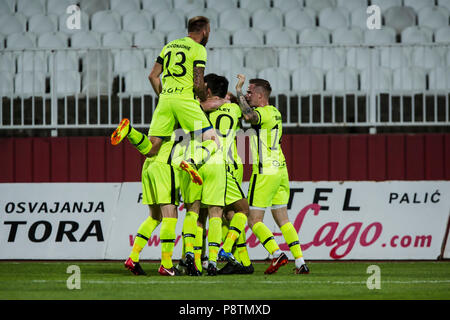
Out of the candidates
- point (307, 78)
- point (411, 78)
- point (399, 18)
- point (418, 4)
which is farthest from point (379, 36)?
point (307, 78)

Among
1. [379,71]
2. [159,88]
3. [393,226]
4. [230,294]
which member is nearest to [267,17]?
[379,71]

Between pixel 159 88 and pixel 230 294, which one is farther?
pixel 159 88

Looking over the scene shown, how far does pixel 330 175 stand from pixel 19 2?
21.4ft

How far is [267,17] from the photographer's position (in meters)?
15.5

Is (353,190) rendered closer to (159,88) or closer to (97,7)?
(159,88)

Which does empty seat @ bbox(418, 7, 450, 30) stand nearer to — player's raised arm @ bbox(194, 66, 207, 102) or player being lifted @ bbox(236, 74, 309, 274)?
player being lifted @ bbox(236, 74, 309, 274)

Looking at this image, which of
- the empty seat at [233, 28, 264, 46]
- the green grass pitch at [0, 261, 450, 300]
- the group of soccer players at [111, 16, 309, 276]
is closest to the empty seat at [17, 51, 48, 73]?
the empty seat at [233, 28, 264, 46]

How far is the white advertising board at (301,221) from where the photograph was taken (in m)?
12.0

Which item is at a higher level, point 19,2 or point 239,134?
point 19,2

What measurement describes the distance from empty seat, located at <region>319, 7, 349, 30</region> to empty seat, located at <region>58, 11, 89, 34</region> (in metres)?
3.99

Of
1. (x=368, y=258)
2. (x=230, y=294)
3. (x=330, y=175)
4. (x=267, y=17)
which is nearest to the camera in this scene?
(x=230, y=294)

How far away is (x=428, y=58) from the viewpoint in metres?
13.7

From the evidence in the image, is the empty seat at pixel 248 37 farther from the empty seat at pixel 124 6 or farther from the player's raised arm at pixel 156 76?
the player's raised arm at pixel 156 76

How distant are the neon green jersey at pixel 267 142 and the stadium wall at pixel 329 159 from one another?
3530 mm
